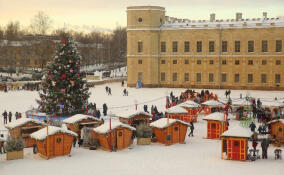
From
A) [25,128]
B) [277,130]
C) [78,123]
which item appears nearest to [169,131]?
[78,123]

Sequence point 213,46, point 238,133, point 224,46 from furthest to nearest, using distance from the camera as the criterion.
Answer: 1. point 213,46
2. point 224,46
3. point 238,133

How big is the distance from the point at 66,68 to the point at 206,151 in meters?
14.4

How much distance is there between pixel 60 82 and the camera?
3234cm

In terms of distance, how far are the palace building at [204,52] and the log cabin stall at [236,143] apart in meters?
36.7

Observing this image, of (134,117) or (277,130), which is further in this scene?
(134,117)

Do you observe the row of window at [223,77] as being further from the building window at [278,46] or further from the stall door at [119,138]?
the stall door at [119,138]

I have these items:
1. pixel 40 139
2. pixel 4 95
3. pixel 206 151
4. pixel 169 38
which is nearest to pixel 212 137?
pixel 206 151

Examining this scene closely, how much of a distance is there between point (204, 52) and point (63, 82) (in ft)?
102

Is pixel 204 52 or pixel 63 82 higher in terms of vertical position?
pixel 204 52

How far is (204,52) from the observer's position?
5928 centimetres

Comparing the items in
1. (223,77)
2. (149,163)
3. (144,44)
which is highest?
(144,44)

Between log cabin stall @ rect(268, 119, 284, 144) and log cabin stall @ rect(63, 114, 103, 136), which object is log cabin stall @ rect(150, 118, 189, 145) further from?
log cabin stall @ rect(268, 119, 284, 144)

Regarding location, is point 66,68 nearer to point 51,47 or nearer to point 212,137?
point 212,137

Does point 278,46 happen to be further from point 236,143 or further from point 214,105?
point 236,143
